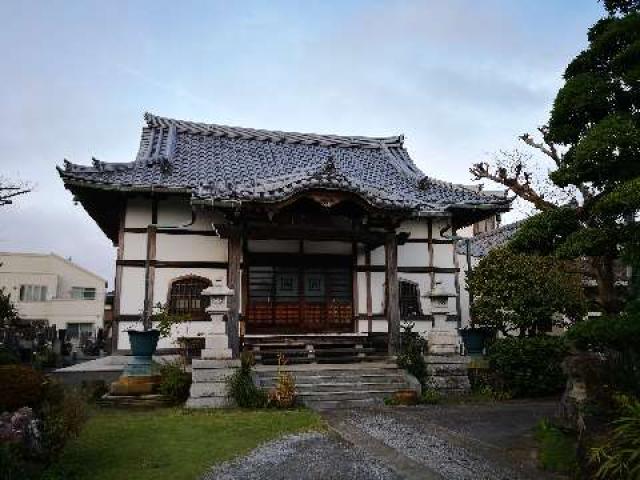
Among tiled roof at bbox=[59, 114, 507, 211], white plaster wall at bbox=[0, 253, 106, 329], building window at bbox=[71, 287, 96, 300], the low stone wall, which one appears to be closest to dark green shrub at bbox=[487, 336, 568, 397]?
the low stone wall

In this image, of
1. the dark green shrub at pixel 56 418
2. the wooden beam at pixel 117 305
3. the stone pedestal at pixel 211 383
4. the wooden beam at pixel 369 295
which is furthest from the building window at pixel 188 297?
the dark green shrub at pixel 56 418

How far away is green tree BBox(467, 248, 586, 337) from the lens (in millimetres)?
14133

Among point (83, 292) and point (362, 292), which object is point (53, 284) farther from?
point (362, 292)

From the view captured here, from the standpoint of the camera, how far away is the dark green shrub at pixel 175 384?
11.0 meters

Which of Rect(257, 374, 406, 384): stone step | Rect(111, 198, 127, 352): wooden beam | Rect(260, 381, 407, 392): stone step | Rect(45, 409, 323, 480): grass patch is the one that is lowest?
Rect(45, 409, 323, 480): grass patch

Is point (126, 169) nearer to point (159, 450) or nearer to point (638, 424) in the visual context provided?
point (159, 450)

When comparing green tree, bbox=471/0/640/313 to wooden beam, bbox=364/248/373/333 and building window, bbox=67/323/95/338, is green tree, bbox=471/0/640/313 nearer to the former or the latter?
wooden beam, bbox=364/248/373/333

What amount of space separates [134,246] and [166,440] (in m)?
8.38

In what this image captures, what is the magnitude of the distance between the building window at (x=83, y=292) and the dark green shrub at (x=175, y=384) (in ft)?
148

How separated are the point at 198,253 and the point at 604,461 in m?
12.0

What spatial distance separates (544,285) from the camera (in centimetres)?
1432

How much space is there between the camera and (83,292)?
2042 inches

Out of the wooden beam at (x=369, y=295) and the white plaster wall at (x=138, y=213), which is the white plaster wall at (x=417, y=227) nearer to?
the wooden beam at (x=369, y=295)

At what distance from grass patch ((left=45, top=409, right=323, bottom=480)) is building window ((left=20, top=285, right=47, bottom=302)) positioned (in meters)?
44.4
